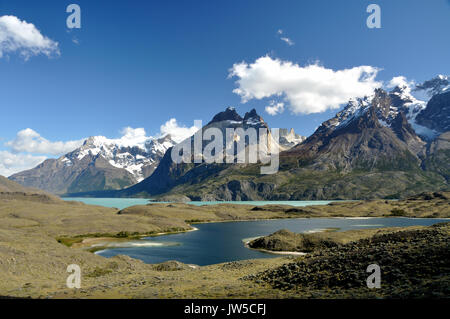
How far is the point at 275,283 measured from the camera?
1679 inches

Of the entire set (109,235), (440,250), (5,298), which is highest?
(440,250)

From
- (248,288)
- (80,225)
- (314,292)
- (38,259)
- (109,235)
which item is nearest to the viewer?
(314,292)

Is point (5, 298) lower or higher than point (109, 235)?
higher
